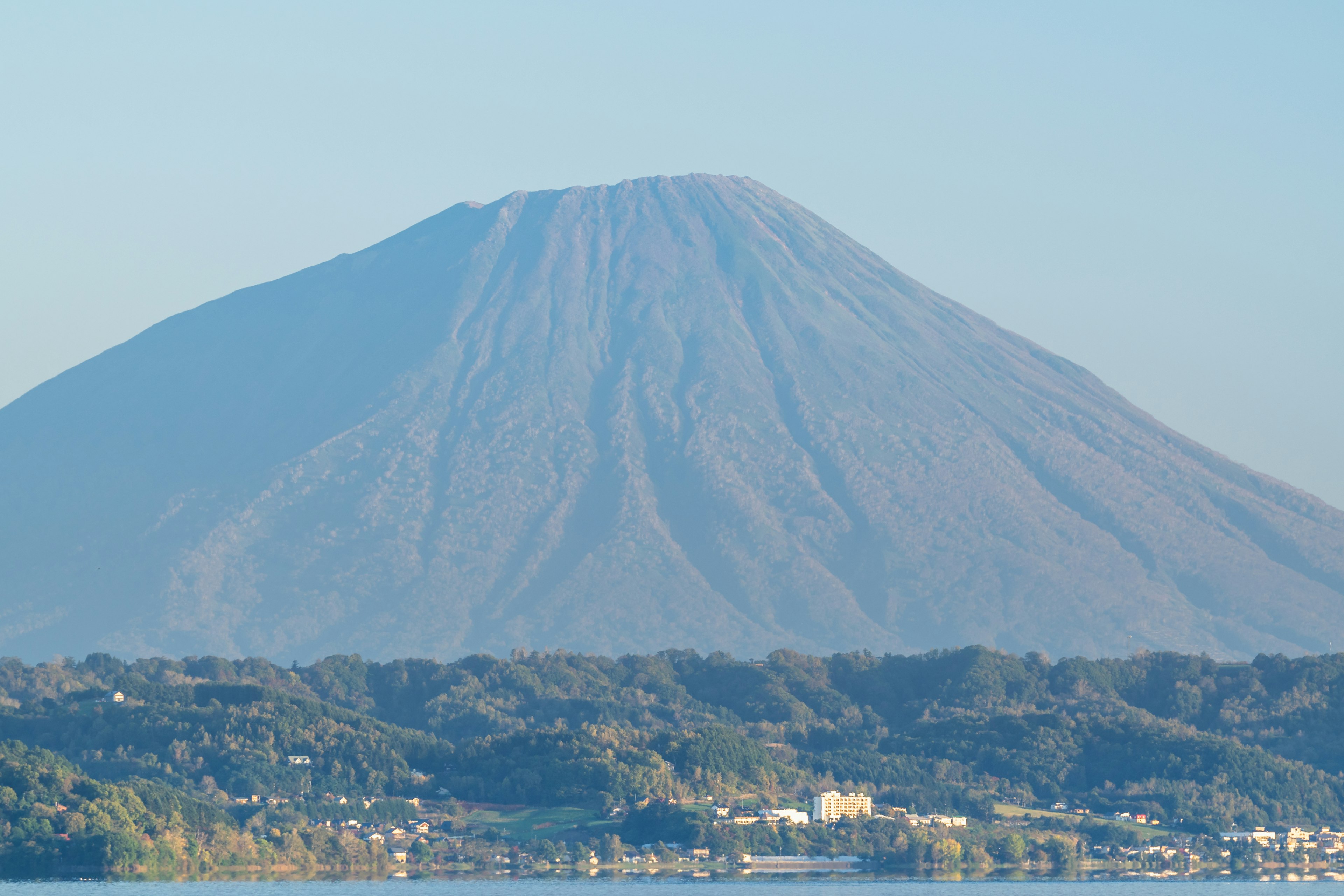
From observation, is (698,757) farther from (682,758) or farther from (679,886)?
(679,886)

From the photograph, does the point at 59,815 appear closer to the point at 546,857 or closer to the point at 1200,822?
the point at 546,857

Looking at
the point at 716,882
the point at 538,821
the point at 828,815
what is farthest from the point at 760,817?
the point at 716,882

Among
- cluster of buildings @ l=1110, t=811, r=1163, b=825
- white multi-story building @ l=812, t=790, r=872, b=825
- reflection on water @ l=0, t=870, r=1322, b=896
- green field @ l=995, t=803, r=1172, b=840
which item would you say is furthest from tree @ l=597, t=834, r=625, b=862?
cluster of buildings @ l=1110, t=811, r=1163, b=825

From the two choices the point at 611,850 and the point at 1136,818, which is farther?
the point at 1136,818

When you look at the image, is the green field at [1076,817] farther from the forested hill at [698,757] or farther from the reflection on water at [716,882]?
the reflection on water at [716,882]

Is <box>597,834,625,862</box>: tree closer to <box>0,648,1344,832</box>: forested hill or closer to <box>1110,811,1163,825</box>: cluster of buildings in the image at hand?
<box>0,648,1344,832</box>: forested hill

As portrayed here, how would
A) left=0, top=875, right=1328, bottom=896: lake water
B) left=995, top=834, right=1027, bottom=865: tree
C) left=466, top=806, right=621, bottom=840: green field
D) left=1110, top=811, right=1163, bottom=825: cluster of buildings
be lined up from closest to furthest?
left=0, top=875, right=1328, bottom=896: lake water, left=466, top=806, right=621, bottom=840: green field, left=995, top=834, right=1027, bottom=865: tree, left=1110, top=811, right=1163, bottom=825: cluster of buildings

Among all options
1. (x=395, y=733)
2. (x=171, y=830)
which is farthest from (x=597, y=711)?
(x=171, y=830)
